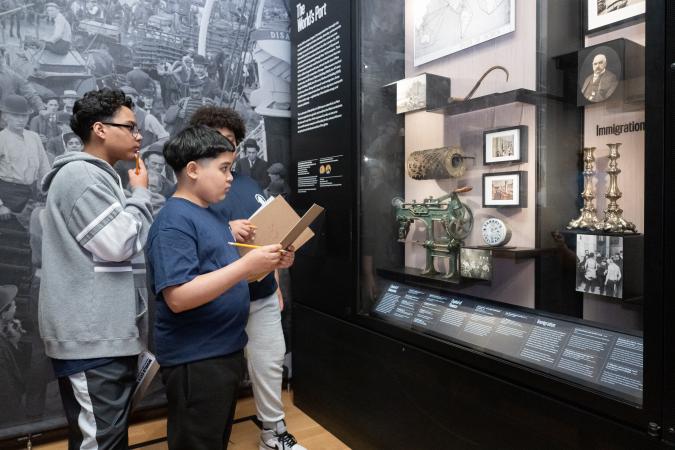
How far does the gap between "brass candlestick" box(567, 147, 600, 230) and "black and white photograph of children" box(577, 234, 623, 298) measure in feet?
0.16

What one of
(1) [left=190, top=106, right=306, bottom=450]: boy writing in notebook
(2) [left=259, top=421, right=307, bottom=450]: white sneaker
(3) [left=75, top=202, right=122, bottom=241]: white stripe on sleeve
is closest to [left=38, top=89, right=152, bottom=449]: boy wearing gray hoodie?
(3) [left=75, top=202, right=122, bottom=241]: white stripe on sleeve

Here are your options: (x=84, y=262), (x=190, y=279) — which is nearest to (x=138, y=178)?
(x=84, y=262)

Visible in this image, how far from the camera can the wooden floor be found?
2582 mm

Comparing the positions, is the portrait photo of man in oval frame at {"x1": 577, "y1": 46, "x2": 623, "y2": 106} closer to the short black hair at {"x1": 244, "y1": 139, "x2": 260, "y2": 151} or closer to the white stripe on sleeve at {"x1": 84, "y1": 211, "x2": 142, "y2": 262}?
the white stripe on sleeve at {"x1": 84, "y1": 211, "x2": 142, "y2": 262}

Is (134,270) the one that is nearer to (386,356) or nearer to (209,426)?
(209,426)

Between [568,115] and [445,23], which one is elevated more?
[445,23]

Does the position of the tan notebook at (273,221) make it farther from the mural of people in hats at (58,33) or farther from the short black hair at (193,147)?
the mural of people in hats at (58,33)

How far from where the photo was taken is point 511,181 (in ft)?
6.67

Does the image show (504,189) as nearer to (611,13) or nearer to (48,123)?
(611,13)

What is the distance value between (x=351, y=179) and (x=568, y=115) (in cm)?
109

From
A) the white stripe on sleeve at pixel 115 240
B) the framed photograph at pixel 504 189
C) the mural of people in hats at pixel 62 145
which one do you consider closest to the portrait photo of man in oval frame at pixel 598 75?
the framed photograph at pixel 504 189

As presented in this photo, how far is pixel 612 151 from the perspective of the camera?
64.7 inches

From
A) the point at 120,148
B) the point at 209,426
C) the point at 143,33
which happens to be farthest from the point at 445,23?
the point at 209,426

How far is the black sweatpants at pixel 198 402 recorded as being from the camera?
1.55 m
